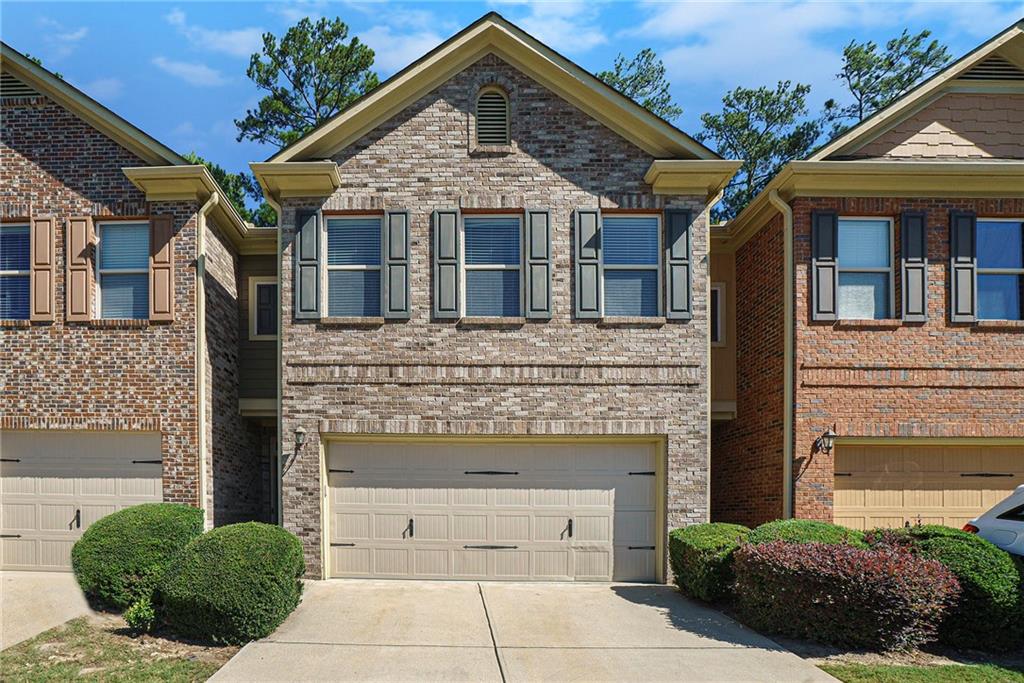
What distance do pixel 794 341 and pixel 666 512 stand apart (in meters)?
3.28

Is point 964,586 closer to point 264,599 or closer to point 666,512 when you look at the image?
point 666,512

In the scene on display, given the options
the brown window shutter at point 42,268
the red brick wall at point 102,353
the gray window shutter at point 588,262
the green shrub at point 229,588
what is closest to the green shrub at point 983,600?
the gray window shutter at point 588,262

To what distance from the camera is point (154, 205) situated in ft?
38.8

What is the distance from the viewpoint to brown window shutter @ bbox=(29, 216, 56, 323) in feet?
38.4

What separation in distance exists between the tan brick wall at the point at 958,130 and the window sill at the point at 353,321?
26.8ft

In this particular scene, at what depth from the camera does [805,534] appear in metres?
9.49

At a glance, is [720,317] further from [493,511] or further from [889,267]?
[493,511]

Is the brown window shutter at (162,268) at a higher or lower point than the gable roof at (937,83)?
lower

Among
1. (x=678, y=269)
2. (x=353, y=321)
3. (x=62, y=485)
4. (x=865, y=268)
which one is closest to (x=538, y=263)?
(x=678, y=269)

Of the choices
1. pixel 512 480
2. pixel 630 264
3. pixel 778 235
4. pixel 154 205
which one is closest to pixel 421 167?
pixel 630 264

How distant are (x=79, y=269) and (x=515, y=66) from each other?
755 cm

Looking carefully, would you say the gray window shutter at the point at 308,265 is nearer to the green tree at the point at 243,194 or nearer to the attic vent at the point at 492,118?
the attic vent at the point at 492,118

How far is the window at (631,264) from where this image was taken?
1155cm

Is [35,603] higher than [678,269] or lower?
lower
